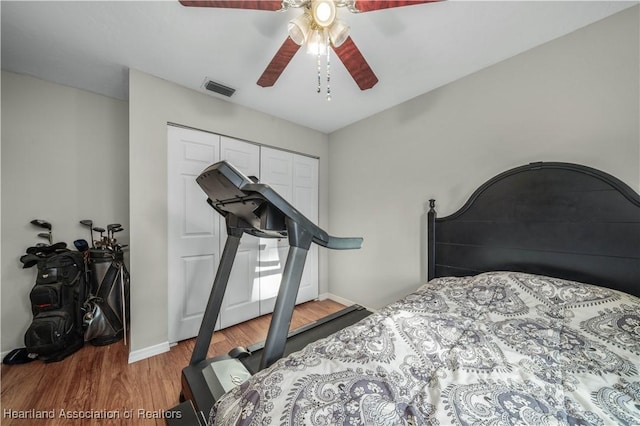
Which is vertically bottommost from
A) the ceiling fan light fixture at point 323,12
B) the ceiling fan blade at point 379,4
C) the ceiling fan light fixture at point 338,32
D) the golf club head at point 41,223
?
the golf club head at point 41,223

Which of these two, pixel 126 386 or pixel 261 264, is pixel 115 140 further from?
pixel 126 386

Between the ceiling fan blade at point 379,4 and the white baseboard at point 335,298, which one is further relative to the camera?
the white baseboard at point 335,298

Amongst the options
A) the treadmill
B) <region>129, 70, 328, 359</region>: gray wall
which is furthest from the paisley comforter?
<region>129, 70, 328, 359</region>: gray wall

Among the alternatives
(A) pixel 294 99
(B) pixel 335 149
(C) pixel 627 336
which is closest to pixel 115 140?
(A) pixel 294 99

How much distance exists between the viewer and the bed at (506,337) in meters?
0.60

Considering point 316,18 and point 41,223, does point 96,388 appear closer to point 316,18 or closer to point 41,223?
point 41,223

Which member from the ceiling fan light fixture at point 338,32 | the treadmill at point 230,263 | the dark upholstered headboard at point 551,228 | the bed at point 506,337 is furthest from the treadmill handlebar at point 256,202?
the dark upholstered headboard at point 551,228

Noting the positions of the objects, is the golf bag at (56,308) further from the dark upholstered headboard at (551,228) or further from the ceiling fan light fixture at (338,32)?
the dark upholstered headboard at (551,228)

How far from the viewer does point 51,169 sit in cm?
194

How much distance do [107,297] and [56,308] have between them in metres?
0.29

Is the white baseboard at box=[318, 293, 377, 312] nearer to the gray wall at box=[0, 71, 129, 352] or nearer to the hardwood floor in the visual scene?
the hardwood floor

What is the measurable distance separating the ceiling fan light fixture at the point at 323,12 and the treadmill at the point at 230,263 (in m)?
0.83

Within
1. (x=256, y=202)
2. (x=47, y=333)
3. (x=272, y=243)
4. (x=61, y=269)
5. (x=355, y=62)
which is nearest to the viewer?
(x=256, y=202)

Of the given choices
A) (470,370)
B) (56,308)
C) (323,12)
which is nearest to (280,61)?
(323,12)
